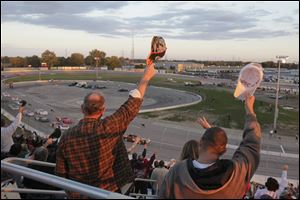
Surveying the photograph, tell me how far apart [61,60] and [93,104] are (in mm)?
162850

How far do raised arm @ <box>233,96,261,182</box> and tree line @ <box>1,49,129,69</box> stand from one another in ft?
478

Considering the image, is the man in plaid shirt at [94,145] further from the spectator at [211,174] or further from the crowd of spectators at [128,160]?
the spectator at [211,174]

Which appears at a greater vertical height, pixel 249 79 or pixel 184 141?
pixel 249 79

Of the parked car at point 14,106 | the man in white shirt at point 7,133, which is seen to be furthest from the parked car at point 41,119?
the man in white shirt at point 7,133

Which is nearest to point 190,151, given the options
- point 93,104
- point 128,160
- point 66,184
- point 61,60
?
point 128,160

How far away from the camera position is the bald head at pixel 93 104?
10.6ft

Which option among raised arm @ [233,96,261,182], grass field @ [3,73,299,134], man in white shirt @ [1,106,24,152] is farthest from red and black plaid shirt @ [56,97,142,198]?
grass field @ [3,73,299,134]

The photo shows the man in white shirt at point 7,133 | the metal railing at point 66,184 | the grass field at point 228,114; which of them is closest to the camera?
the metal railing at point 66,184

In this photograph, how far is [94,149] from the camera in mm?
3227

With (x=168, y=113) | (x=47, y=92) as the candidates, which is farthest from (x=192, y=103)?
(x=47, y=92)

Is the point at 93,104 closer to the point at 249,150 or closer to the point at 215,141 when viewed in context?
the point at 215,141

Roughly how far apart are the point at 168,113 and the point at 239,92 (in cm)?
4403

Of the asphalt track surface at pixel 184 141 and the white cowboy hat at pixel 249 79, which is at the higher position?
the white cowboy hat at pixel 249 79

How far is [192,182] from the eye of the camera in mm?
2547
